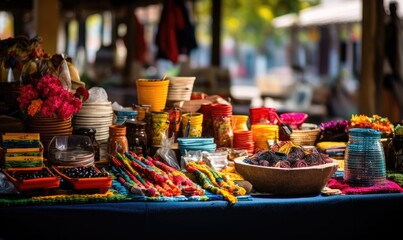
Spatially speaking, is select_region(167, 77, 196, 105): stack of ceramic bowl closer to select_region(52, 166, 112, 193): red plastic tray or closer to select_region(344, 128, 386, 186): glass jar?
select_region(344, 128, 386, 186): glass jar

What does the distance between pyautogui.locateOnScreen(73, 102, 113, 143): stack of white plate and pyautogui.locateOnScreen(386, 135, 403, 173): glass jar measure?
→ 1.68 meters

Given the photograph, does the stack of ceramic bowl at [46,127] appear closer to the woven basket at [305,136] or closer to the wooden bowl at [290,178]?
the wooden bowl at [290,178]

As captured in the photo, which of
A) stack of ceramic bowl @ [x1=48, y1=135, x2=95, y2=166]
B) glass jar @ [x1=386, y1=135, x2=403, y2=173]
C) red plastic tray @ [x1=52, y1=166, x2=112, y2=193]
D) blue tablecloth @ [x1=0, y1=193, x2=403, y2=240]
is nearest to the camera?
blue tablecloth @ [x1=0, y1=193, x2=403, y2=240]

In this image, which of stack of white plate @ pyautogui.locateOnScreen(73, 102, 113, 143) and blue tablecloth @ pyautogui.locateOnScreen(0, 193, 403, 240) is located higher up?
stack of white plate @ pyautogui.locateOnScreen(73, 102, 113, 143)

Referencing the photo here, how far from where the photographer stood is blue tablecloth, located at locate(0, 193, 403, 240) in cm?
301

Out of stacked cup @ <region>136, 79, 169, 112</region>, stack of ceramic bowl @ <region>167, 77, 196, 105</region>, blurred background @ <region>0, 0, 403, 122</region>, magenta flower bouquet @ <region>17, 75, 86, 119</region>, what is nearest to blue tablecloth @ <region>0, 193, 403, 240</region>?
magenta flower bouquet @ <region>17, 75, 86, 119</region>

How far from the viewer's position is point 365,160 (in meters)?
3.65

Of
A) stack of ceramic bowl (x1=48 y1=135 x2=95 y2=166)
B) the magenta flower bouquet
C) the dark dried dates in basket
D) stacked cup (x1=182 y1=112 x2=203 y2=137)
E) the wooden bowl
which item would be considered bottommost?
the wooden bowl

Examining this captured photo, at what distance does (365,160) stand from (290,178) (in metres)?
0.54

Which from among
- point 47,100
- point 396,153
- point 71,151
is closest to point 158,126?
point 71,151

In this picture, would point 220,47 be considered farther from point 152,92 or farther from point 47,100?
point 47,100

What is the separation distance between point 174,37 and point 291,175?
Result: 7.02 m

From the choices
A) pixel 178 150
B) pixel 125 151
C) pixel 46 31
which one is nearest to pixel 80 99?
pixel 125 151

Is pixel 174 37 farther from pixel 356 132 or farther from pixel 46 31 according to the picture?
pixel 356 132
